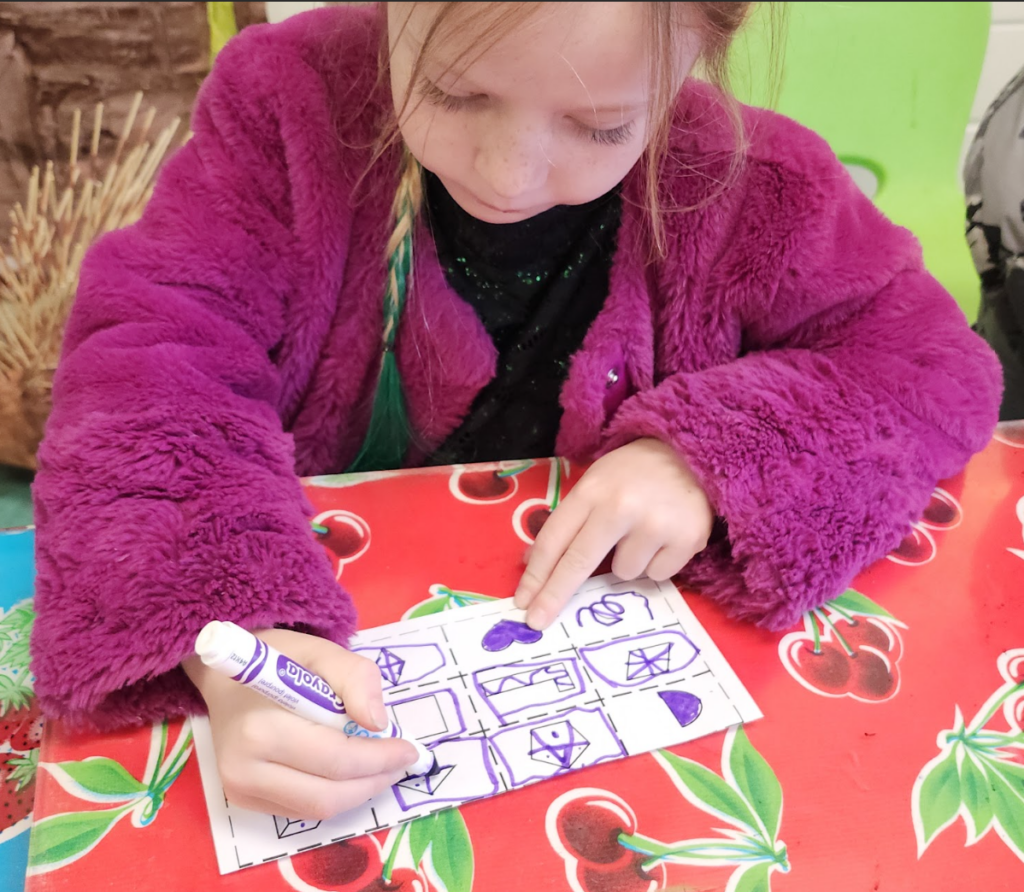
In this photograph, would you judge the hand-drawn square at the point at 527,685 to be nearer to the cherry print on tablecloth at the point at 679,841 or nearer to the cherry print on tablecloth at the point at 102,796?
the cherry print on tablecloth at the point at 679,841

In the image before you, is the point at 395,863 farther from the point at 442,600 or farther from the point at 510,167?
the point at 510,167

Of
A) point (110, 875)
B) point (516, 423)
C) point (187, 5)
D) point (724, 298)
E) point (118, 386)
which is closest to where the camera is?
A: point (110, 875)

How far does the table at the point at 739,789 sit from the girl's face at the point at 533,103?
9.3 inches

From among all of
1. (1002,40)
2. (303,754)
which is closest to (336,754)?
(303,754)

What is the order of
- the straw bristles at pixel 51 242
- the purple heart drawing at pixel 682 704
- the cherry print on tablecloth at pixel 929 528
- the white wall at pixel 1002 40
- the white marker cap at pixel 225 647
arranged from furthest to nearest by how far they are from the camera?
the white wall at pixel 1002 40 → the straw bristles at pixel 51 242 → the cherry print on tablecloth at pixel 929 528 → the purple heart drawing at pixel 682 704 → the white marker cap at pixel 225 647

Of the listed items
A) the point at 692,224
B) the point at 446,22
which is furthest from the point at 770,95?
the point at 446,22

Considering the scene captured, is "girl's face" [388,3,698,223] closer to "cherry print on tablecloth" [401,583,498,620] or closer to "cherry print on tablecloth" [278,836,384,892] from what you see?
"cherry print on tablecloth" [401,583,498,620]

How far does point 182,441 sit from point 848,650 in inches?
16.6

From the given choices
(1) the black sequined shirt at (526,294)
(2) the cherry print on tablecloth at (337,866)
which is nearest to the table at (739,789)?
(2) the cherry print on tablecloth at (337,866)

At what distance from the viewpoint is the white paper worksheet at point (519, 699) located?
417mm

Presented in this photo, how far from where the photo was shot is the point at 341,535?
0.57 meters

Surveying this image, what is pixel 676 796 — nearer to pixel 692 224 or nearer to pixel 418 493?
pixel 418 493

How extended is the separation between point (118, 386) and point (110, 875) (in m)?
0.28

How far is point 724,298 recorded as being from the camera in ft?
2.11
